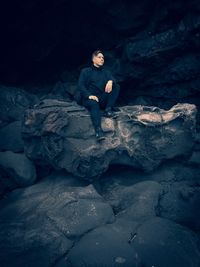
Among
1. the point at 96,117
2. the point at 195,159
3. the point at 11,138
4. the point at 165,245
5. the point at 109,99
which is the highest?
the point at 109,99

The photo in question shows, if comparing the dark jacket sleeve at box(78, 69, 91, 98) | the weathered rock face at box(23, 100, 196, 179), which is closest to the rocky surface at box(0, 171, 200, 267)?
the weathered rock face at box(23, 100, 196, 179)

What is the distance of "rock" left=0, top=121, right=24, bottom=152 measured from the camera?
614 cm

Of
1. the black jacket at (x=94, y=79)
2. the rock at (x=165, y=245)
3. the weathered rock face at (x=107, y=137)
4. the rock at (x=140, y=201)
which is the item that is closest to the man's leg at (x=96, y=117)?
the weathered rock face at (x=107, y=137)

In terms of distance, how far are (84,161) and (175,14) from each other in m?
4.33

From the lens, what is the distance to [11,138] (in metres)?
6.29

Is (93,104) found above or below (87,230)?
above

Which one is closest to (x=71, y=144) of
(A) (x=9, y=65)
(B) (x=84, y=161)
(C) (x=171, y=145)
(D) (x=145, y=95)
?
(B) (x=84, y=161)

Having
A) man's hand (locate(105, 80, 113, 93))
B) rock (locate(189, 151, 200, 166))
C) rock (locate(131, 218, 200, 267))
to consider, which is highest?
man's hand (locate(105, 80, 113, 93))

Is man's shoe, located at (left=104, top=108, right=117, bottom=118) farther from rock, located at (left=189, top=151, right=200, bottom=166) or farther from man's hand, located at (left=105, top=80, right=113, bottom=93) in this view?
rock, located at (left=189, top=151, right=200, bottom=166)

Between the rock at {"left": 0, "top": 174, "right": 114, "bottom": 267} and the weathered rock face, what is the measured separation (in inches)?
19.8

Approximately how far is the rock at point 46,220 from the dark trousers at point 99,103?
4.00 feet

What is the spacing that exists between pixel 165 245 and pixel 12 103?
5.56m

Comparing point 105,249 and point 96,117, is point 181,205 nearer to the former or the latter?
point 105,249

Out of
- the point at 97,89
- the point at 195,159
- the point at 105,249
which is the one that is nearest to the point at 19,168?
the point at 97,89
